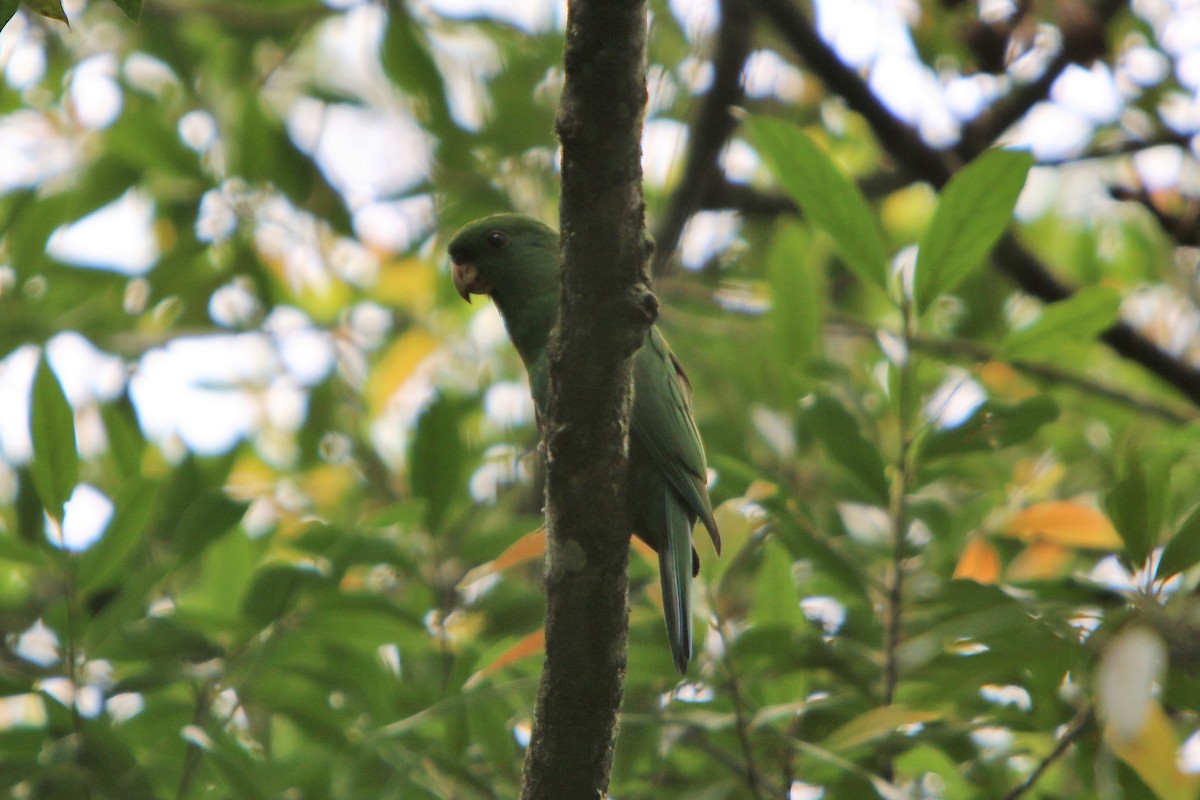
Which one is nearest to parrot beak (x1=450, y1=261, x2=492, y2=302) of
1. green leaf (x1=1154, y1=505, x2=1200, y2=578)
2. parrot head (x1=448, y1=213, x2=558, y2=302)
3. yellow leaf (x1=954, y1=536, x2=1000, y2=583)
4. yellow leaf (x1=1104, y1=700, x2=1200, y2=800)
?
parrot head (x1=448, y1=213, x2=558, y2=302)

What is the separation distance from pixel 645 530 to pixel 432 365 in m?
3.01

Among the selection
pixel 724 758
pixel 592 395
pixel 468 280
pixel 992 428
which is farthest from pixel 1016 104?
pixel 592 395

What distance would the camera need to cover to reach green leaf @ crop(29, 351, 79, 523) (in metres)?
3.03

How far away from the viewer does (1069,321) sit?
3332mm

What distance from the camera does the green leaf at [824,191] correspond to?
10.7 ft

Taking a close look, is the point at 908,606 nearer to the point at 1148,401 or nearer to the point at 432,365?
the point at 1148,401

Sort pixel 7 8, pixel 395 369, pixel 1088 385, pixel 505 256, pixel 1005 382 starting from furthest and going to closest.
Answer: pixel 1005 382
pixel 395 369
pixel 1088 385
pixel 505 256
pixel 7 8

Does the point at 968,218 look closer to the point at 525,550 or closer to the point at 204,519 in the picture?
the point at 525,550

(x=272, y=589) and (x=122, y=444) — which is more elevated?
(x=272, y=589)

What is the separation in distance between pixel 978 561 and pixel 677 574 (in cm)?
148

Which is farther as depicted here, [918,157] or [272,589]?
[918,157]

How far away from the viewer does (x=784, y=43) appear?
5555 mm

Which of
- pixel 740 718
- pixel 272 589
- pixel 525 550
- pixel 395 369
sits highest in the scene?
pixel 525 550

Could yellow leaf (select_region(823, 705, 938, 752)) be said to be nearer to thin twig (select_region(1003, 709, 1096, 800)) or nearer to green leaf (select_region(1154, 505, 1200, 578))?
thin twig (select_region(1003, 709, 1096, 800))
